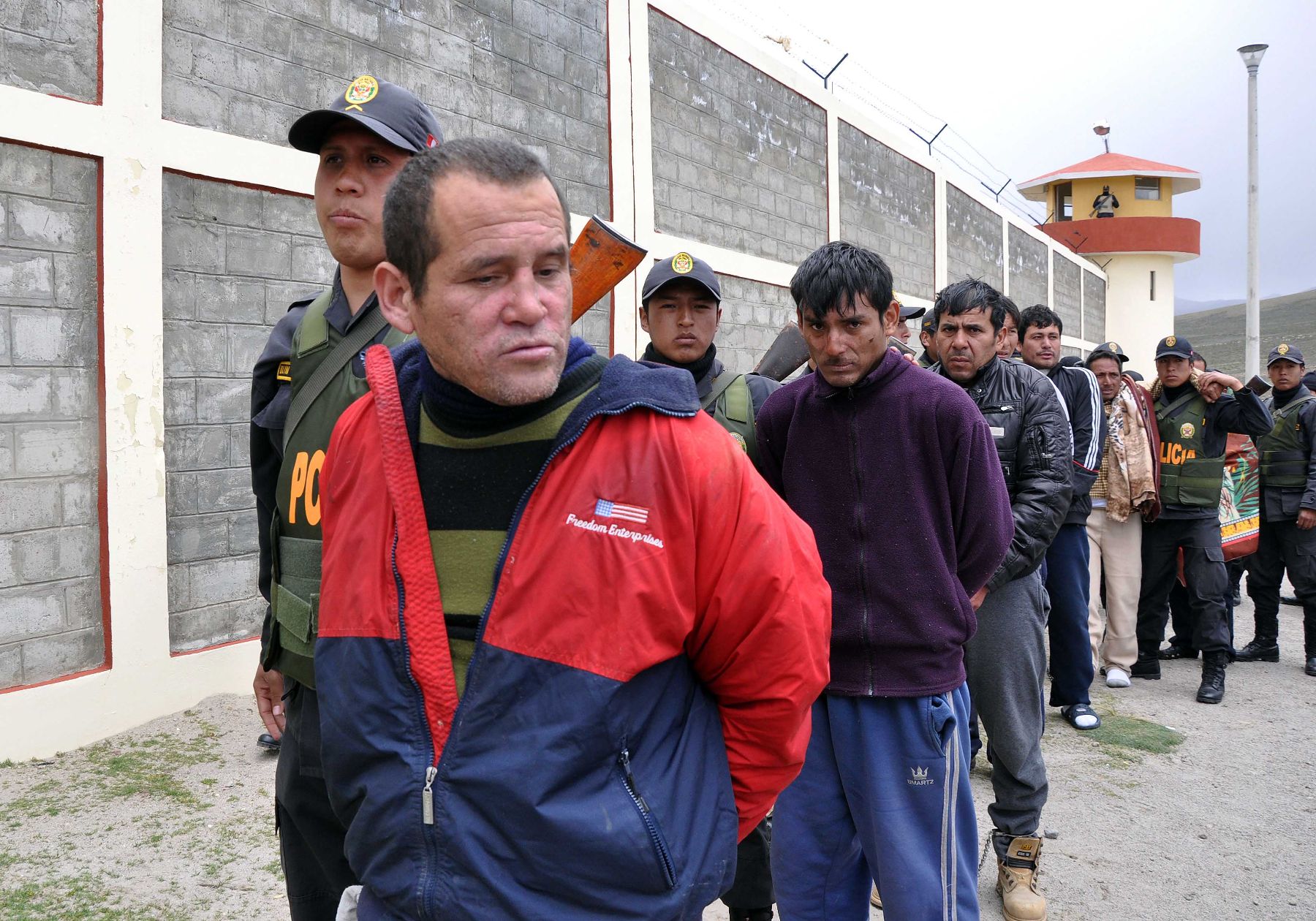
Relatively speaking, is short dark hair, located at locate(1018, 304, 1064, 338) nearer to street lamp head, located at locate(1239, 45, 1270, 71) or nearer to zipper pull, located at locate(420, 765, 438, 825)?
zipper pull, located at locate(420, 765, 438, 825)

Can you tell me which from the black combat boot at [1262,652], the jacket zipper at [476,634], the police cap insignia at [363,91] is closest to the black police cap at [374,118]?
the police cap insignia at [363,91]

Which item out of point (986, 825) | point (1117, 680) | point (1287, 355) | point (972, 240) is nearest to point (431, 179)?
point (986, 825)

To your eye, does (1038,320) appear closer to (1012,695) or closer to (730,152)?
(1012,695)

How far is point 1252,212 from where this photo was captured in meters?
17.9

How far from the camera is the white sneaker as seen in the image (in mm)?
6509

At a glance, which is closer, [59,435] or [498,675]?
[498,675]

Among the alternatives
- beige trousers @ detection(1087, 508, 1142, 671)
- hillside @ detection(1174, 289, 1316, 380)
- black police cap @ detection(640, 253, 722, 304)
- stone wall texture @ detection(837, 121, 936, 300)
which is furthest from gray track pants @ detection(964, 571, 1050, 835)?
hillside @ detection(1174, 289, 1316, 380)

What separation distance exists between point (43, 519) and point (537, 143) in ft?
14.2

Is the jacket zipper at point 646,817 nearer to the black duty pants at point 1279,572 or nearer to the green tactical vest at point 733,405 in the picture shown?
the green tactical vest at point 733,405

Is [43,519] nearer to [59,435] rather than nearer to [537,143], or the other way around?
[59,435]

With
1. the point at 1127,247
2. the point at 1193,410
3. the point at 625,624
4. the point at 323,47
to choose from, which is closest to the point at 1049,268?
the point at 1127,247

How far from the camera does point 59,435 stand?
4.62 m

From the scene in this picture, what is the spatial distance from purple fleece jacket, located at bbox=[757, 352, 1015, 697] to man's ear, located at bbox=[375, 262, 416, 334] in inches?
56.0

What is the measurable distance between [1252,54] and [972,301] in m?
17.2
